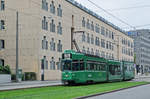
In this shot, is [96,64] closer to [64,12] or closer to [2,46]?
[2,46]

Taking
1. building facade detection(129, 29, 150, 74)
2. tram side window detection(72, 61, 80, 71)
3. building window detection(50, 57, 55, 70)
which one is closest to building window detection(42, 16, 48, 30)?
building window detection(50, 57, 55, 70)

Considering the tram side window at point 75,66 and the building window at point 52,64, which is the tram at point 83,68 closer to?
the tram side window at point 75,66

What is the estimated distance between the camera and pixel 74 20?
63750 millimetres

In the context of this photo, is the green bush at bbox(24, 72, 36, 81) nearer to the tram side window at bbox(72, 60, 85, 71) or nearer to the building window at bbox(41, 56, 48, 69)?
the building window at bbox(41, 56, 48, 69)

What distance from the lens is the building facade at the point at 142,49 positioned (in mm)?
147250

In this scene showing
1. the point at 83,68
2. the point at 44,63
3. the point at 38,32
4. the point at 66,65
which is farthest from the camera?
the point at 44,63

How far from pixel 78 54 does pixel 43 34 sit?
2200 cm

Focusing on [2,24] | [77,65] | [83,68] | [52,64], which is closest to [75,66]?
[77,65]

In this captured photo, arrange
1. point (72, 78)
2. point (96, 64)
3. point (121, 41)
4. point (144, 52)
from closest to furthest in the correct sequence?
point (72, 78) < point (96, 64) < point (121, 41) < point (144, 52)

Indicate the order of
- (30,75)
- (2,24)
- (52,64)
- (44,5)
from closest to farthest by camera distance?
(30,75)
(2,24)
(44,5)
(52,64)

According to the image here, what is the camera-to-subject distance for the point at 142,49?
496ft

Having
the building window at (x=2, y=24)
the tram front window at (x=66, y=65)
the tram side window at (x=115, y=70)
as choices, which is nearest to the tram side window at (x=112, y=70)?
the tram side window at (x=115, y=70)

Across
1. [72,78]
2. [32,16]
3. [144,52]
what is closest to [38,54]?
[32,16]

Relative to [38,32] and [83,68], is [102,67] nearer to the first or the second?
[83,68]
